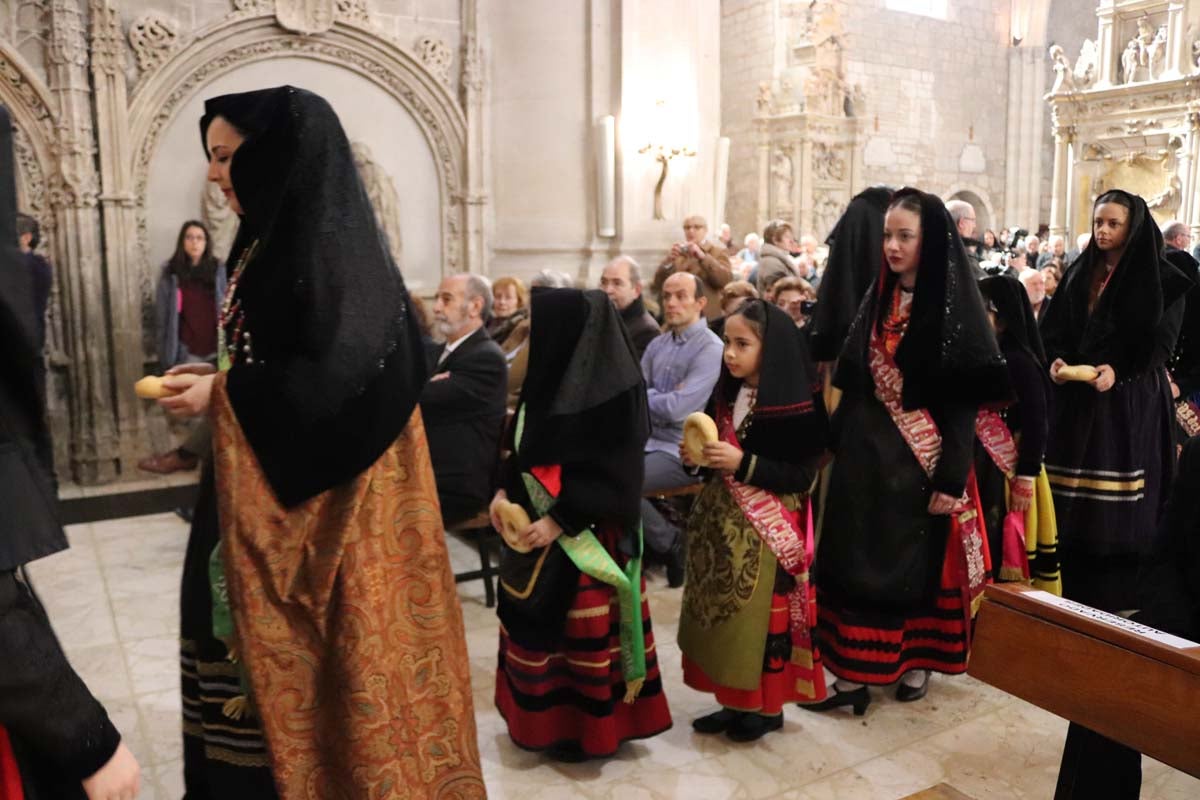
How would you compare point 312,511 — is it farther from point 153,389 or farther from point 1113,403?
point 1113,403

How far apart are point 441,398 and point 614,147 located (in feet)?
16.2

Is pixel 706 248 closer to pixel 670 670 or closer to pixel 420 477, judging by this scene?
pixel 670 670

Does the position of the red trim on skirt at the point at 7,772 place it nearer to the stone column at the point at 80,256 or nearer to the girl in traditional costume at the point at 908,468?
the girl in traditional costume at the point at 908,468

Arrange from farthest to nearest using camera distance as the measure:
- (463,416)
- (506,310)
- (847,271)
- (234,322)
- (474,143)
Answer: (474,143) < (506,310) < (463,416) < (847,271) < (234,322)

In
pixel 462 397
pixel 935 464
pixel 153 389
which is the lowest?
pixel 935 464

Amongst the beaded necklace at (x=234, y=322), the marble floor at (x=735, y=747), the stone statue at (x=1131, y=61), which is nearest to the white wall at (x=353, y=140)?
the marble floor at (x=735, y=747)

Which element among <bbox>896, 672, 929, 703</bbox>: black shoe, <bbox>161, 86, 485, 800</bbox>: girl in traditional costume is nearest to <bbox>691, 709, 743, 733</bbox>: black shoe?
<bbox>896, 672, 929, 703</bbox>: black shoe

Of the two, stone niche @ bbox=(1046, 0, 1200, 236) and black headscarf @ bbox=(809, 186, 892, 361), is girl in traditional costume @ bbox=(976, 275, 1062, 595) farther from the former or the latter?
stone niche @ bbox=(1046, 0, 1200, 236)

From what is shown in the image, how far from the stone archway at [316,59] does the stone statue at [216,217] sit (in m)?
0.42

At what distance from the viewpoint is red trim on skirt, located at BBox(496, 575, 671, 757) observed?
9.83ft

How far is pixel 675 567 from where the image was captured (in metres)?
4.89

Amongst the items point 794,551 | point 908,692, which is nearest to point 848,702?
point 908,692

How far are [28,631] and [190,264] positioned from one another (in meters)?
6.50

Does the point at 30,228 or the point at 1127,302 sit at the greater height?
the point at 30,228
